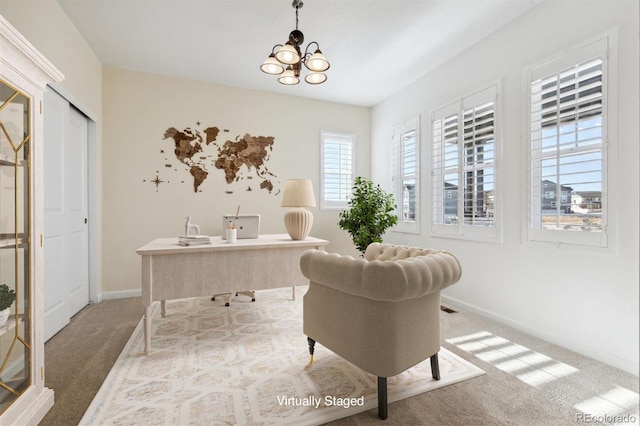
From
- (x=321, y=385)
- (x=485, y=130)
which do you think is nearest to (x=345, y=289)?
(x=321, y=385)

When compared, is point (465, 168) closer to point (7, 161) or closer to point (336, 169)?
point (336, 169)

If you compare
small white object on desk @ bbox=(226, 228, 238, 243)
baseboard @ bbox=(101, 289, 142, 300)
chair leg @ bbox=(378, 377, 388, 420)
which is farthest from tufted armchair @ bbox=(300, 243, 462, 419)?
baseboard @ bbox=(101, 289, 142, 300)

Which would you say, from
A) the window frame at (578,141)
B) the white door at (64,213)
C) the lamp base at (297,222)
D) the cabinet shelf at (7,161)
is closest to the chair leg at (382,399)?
the lamp base at (297,222)

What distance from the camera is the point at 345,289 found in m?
1.69

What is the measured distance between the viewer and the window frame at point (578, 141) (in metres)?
2.19

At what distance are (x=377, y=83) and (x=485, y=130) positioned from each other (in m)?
1.75

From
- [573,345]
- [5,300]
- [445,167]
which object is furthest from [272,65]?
[573,345]

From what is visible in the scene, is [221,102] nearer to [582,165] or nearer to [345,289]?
[345,289]

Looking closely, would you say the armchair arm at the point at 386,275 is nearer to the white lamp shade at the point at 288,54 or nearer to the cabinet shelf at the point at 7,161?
the white lamp shade at the point at 288,54

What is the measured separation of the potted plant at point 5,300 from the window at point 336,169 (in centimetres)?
385

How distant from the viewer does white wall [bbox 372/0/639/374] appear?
210 cm

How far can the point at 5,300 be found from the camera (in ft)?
4.75

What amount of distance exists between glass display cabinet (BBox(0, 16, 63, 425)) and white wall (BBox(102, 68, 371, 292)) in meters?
2.41

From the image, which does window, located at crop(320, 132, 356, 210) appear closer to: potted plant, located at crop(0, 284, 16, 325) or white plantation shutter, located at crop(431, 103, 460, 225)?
white plantation shutter, located at crop(431, 103, 460, 225)
